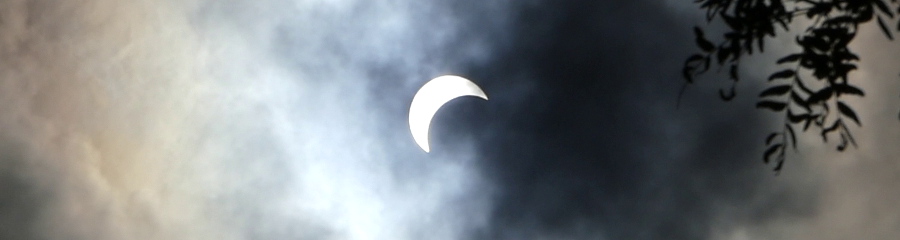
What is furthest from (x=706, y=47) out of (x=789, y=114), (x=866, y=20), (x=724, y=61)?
(x=866, y=20)

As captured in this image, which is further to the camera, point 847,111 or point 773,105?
point 773,105

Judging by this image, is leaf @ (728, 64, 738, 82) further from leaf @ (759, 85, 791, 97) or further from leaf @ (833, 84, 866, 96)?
leaf @ (833, 84, 866, 96)

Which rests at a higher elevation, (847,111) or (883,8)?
(883,8)

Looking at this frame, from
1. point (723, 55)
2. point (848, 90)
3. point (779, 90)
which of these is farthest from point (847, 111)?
point (723, 55)

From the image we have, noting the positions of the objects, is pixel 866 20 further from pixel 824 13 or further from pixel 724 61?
pixel 724 61

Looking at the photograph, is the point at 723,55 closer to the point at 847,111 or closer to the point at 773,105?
the point at 773,105

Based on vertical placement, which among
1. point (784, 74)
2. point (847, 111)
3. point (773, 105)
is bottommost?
point (847, 111)

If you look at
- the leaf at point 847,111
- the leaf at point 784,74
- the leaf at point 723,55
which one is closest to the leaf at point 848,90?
the leaf at point 847,111

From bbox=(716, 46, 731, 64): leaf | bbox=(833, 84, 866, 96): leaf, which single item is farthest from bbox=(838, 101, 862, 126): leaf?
bbox=(716, 46, 731, 64): leaf

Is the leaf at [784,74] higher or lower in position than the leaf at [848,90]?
Result: higher

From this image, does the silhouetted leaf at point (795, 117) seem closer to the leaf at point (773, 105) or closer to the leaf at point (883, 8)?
the leaf at point (773, 105)

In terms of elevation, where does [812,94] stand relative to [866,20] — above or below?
below
